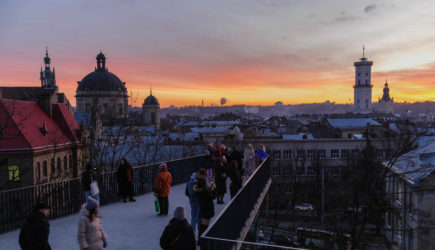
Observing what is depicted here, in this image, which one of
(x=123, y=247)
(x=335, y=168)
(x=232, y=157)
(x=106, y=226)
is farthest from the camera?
(x=335, y=168)

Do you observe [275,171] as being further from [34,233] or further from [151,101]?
[151,101]

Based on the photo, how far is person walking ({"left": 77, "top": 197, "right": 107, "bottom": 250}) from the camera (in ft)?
22.4

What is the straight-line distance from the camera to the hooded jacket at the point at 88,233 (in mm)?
6812

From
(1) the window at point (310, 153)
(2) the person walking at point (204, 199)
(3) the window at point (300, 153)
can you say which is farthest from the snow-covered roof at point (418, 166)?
(1) the window at point (310, 153)

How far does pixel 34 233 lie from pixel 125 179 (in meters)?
6.95

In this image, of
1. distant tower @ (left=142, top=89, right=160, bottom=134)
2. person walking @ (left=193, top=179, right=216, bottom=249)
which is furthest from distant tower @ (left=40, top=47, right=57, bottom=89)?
person walking @ (left=193, top=179, right=216, bottom=249)

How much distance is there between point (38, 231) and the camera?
689 cm

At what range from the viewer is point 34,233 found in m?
6.86

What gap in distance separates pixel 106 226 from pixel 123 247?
1915 mm

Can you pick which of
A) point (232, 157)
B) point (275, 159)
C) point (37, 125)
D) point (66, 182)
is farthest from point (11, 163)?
point (275, 159)

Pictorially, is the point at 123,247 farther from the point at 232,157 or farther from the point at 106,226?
the point at 232,157

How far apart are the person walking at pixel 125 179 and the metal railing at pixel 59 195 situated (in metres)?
0.33

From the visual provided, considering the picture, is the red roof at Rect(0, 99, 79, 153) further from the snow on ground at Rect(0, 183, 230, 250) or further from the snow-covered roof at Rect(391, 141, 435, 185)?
the snow-covered roof at Rect(391, 141, 435, 185)

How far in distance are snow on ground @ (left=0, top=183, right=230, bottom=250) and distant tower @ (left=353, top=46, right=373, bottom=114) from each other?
7502 inches
